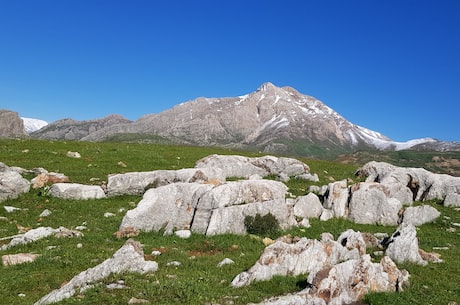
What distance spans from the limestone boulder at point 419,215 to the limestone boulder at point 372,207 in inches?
29.5

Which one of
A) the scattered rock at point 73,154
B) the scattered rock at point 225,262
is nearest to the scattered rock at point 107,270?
the scattered rock at point 225,262

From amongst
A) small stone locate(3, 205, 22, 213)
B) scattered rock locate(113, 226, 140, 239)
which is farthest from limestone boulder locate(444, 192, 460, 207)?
small stone locate(3, 205, 22, 213)

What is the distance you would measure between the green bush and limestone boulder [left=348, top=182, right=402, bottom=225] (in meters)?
9.10

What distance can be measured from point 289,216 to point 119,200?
15.8m

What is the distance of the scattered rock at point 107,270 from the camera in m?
14.5

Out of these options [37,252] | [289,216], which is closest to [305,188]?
[289,216]

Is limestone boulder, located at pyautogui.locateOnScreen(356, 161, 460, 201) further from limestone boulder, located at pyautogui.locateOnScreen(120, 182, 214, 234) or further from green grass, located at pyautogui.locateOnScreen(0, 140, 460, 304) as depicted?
limestone boulder, located at pyautogui.locateOnScreen(120, 182, 214, 234)

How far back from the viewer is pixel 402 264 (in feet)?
67.9

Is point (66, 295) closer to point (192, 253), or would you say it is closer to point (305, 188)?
point (192, 253)

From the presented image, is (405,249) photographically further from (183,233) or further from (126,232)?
(126,232)

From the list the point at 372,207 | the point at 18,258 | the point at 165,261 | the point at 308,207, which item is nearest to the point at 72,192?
the point at 18,258

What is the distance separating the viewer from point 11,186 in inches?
1297

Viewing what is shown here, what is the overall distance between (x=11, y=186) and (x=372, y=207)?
30276 mm

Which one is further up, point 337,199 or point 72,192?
point 337,199
